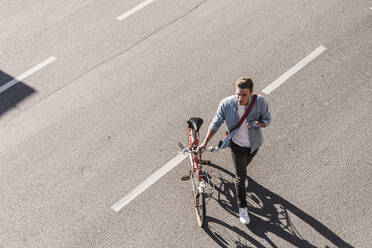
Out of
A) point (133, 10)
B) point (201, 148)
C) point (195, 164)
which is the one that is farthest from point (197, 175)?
point (133, 10)

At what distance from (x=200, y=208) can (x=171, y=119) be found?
79.2 inches

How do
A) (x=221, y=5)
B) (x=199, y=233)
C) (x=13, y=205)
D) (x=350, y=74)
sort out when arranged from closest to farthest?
1. (x=199, y=233)
2. (x=13, y=205)
3. (x=350, y=74)
4. (x=221, y=5)

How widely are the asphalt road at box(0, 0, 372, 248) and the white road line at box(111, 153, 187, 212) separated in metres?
0.07

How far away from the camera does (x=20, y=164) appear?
6715mm

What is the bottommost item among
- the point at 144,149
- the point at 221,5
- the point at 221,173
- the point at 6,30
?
the point at 221,173

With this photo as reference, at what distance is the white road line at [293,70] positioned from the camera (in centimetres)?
759

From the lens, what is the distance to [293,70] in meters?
7.86

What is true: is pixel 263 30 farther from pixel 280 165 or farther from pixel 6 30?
pixel 6 30

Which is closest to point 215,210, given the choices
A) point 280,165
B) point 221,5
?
point 280,165

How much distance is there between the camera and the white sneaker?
230 inches

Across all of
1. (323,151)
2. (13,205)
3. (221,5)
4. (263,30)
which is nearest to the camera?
(13,205)

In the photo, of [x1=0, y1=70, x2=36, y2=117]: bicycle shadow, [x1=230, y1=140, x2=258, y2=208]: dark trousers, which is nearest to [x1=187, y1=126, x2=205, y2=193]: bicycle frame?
[x1=230, y1=140, x2=258, y2=208]: dark trousers

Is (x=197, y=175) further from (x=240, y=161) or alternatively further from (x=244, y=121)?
(x=244, y=121)

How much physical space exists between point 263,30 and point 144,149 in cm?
364
